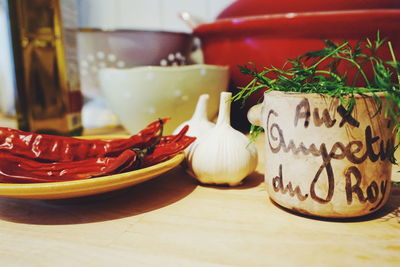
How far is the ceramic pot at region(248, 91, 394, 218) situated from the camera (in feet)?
1.19

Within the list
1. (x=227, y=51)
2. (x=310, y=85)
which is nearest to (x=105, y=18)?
(x=227, y=51)

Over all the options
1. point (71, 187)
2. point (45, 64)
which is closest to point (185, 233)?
point (71, 187)

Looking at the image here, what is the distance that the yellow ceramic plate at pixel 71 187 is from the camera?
1.23ft

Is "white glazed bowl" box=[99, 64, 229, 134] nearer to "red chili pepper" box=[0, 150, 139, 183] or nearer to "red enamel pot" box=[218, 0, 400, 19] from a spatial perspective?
"red enamel pot" box=[218, 0, 400, 19]

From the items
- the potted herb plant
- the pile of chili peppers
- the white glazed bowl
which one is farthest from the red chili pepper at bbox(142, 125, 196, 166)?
the white glazed bowl

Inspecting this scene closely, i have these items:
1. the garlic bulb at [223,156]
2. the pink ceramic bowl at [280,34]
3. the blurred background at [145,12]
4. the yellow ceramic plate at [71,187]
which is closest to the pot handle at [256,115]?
the garlic bulb at [223,156]

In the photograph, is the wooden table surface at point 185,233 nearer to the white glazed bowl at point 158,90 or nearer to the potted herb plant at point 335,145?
the potted herb plant at point 335,145

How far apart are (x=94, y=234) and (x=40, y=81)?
553mm

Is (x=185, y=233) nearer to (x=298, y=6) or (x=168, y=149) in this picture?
(x=168, y=149)

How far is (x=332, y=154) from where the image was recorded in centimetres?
37

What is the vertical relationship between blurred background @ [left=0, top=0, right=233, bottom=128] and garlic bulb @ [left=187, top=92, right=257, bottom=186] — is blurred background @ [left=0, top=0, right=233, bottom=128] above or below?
above

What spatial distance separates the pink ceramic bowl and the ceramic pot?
15.4 inches

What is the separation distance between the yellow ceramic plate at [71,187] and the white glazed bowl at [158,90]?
0.40 m

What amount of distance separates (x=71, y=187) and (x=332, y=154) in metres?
0.27
